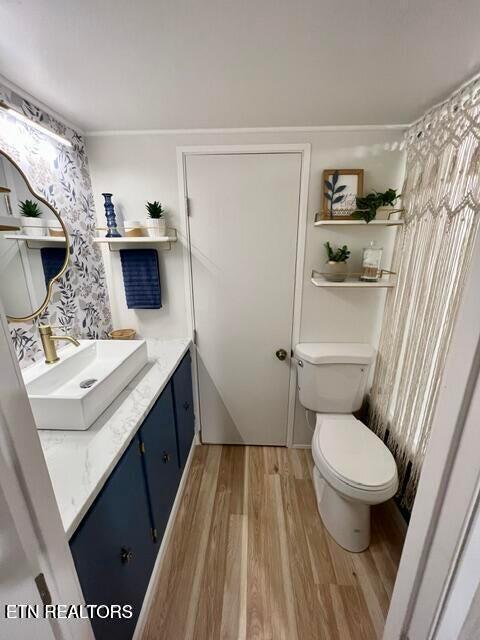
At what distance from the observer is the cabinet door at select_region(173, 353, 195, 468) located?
1561 mm

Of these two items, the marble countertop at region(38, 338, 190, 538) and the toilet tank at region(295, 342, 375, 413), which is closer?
the marble countertop at region(38, 338, 190, 538)

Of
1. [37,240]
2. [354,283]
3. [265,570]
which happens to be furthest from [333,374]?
[37,240]

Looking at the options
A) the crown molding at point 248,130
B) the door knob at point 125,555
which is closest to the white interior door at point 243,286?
the crown molding at point 248,130

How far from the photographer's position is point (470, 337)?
441mm

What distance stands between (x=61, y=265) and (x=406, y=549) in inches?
66.3

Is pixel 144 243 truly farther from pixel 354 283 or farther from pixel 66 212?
pixel 354 283

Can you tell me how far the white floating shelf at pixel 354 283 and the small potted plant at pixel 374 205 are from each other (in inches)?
13.3

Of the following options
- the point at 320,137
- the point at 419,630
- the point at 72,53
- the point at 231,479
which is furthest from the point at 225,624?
the point at 320,137

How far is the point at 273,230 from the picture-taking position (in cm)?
162

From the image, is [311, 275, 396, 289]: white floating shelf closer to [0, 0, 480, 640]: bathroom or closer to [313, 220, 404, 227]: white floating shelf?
[0, 0, 480, 640]: bathroom

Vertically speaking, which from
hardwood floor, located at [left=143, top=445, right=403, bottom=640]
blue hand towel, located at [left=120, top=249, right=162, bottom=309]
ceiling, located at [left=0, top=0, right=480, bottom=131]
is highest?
ceiling, located at [left=0, top=0, right=480, bottom=131]

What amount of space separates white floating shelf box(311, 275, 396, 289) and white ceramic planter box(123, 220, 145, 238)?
3.47ft

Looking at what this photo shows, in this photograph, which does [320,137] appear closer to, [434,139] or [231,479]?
[434,139]

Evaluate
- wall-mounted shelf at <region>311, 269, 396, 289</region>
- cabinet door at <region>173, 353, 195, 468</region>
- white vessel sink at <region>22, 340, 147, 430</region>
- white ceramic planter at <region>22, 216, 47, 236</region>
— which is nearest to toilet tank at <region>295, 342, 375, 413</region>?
wall-mounted shelf at <region>311, 269, 396, 289</region>
